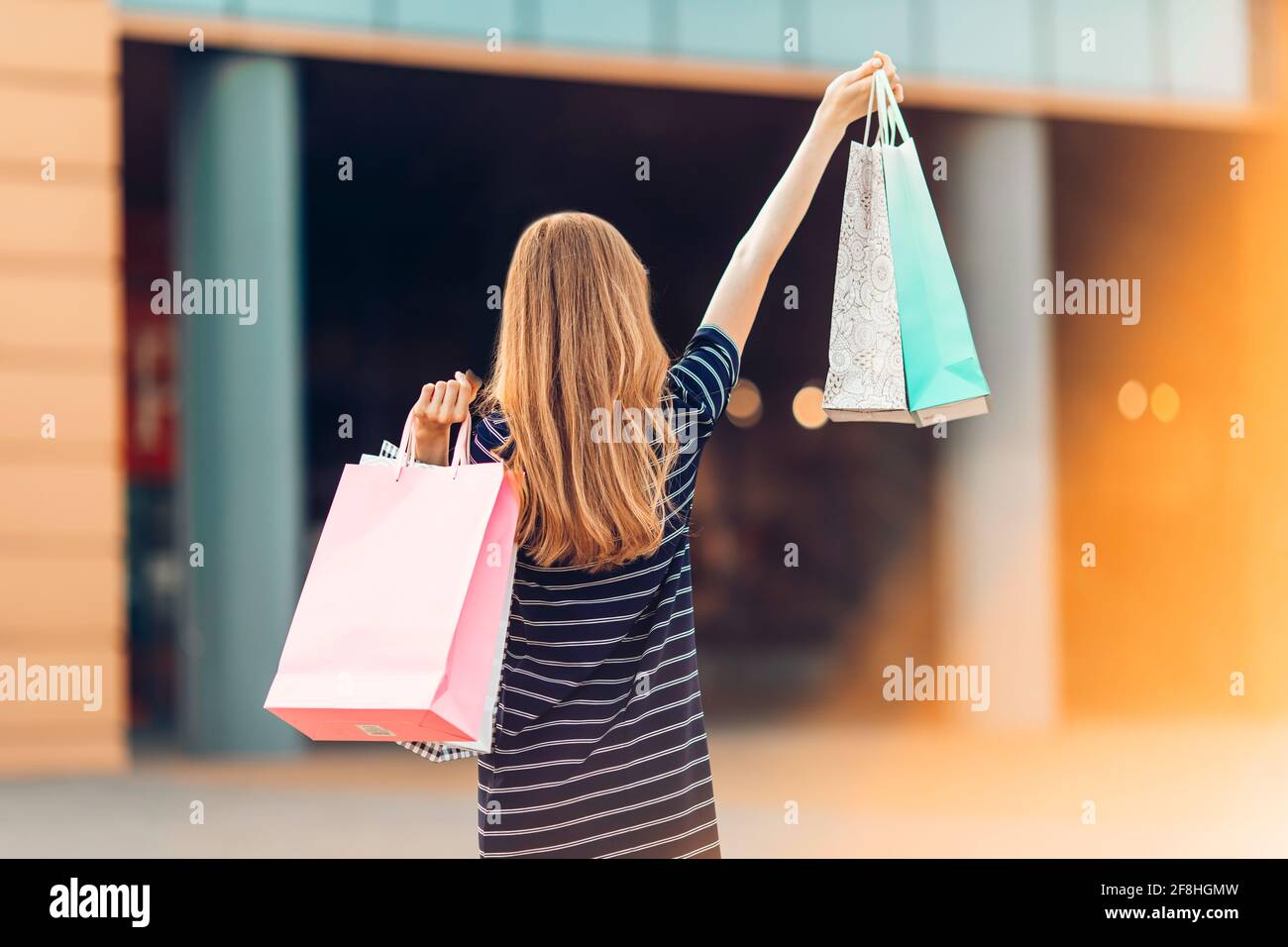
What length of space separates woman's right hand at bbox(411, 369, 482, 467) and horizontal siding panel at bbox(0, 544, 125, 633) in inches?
235

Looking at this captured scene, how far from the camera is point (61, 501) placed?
7.37 m

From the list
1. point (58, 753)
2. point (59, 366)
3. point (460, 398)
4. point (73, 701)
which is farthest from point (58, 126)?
point (460, 398)

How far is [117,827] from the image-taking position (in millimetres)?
6484

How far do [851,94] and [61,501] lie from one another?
6.16 m

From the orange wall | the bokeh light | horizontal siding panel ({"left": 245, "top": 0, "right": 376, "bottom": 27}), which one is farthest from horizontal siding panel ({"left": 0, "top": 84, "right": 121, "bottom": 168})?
the bokeh light

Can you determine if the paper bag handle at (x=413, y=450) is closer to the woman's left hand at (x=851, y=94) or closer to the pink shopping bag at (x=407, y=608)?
the pink shopping bag at (x=407, y=608)

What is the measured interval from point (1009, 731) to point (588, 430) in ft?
23.3

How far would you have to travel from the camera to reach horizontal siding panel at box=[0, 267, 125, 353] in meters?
7.27

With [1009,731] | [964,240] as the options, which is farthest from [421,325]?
[1009,731]

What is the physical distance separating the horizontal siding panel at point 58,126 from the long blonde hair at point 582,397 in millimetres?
6130

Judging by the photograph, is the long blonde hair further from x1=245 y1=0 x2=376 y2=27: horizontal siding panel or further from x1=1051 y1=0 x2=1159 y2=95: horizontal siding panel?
x1=1051 y1=0 x2=1159 y2=95: horizontal siding panel
